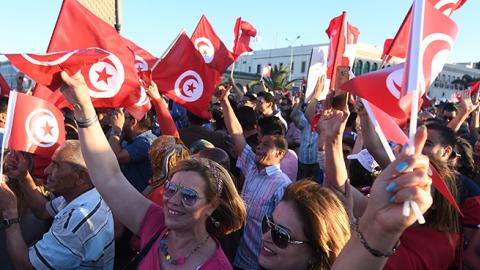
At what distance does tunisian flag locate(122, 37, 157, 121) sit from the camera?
4004mm

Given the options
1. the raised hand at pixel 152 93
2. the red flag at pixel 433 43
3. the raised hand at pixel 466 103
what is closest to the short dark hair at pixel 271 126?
the raised hand at pixel 152 93

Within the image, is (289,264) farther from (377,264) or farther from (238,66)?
(238,66)

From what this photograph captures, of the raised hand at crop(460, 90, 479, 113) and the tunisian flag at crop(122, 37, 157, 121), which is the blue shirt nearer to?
the tunisian flag at crop(122, 37, 157, 121)

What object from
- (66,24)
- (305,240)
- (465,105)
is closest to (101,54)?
(66,24)

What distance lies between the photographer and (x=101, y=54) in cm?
229

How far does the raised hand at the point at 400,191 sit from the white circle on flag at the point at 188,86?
383 cm

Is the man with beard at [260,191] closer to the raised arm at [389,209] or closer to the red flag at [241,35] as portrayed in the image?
the raised arm at [389,209]

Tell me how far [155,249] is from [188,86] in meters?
3.00

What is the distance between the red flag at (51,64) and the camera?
2170 mm

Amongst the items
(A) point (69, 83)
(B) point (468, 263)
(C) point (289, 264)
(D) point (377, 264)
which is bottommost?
(B) point (468, 263)

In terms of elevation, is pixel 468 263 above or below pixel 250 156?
below

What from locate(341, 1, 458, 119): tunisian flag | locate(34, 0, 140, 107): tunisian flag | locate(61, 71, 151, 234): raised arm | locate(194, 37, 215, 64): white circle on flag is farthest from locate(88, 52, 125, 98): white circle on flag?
locate(194, 37, 215, 64): white circle on flag

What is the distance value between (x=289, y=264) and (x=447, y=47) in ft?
3.55

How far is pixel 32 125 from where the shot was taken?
112 inches
